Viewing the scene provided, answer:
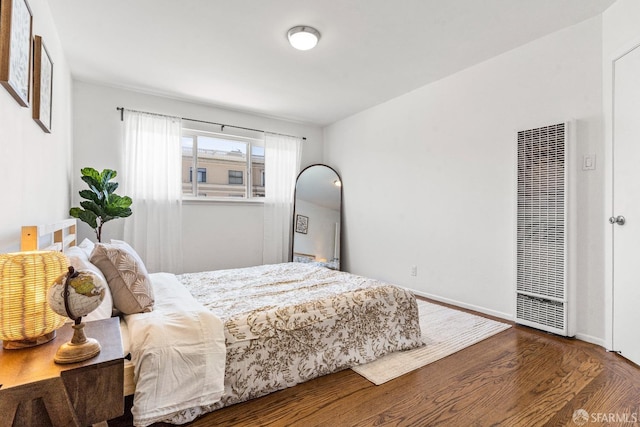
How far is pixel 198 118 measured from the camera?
14.0ft

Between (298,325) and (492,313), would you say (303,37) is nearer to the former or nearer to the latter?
(298,325)

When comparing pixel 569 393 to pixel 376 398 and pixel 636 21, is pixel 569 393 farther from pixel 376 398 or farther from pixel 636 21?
pixel 636 21

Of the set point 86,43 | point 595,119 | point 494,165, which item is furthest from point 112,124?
point 595,119

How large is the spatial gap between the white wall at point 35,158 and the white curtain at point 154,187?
64 cm

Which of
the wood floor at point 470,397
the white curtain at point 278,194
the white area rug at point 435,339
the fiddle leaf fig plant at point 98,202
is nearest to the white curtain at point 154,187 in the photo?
the fiddle leaf fig plant at point 98,202

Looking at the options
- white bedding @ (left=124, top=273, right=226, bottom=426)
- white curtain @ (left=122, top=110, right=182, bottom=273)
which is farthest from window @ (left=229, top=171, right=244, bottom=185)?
white bedding @ (left=124, top=273, right=226, bottom=426)

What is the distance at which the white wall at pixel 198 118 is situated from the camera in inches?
141

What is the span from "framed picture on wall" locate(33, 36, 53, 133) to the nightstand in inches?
60.7

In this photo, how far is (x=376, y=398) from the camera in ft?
5.66

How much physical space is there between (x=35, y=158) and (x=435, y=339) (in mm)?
3033

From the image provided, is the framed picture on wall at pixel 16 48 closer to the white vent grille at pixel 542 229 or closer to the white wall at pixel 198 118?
the white wall at pixel 198 118

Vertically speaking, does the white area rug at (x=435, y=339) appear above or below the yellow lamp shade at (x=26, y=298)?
below

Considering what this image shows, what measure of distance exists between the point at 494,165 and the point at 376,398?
8.06ft

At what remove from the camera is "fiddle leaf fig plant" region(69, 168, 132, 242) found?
3000 millimetres
